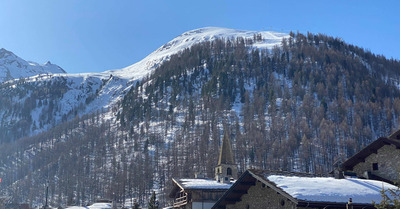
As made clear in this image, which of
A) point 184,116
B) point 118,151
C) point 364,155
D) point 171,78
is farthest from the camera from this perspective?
point 171,78

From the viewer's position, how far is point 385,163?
29281 mm

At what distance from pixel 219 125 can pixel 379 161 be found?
349 ft

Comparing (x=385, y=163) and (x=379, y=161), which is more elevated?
(x=379, y=161)

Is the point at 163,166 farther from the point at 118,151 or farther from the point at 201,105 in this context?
the point at 201,105

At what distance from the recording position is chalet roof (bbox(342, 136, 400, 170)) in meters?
28.6

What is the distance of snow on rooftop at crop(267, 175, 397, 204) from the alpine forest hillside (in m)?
66.7

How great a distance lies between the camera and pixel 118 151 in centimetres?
13750

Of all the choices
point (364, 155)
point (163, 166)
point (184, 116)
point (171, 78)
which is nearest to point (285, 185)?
point (364, 155)

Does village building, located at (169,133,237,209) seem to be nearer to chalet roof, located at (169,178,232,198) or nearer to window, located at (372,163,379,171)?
chalet roof, located at (169,178,232,198)

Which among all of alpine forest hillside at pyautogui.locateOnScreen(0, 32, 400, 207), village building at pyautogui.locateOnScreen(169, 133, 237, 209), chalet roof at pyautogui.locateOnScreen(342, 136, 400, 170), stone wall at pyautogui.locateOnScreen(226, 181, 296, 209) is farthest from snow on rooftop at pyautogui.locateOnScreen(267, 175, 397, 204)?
alpine forest hillside at pyautogui.locateOnScreen(0, 32, 400, 207)

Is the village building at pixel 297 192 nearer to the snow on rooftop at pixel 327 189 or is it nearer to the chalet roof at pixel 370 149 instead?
the snow on rooftop at pixel 327 189

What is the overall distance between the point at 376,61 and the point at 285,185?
182 m

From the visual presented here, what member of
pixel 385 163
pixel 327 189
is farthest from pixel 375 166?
pixel 327 189

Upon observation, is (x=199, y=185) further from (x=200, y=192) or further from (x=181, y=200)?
(x=181, y=200)
